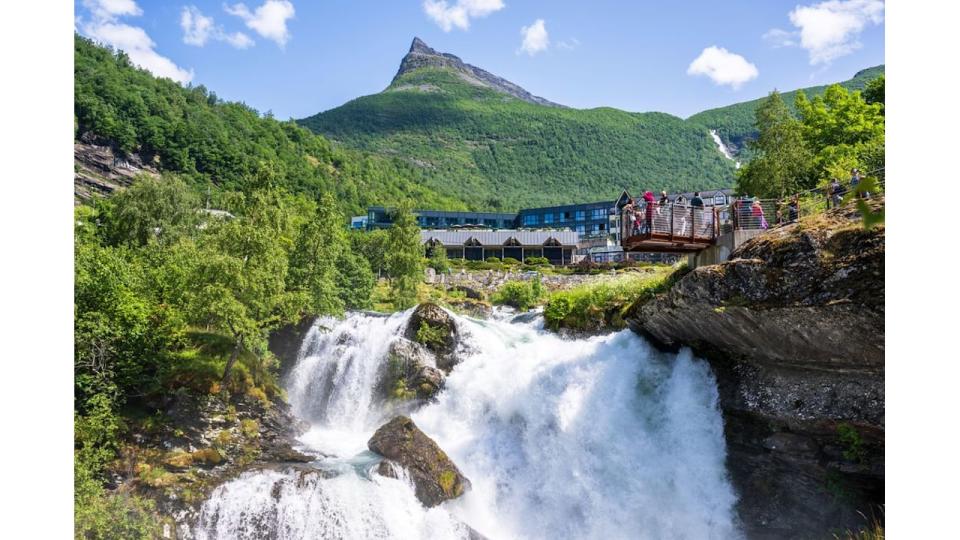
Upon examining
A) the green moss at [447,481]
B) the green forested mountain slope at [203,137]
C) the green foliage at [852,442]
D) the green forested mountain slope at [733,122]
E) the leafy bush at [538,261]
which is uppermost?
the green forested mountain slope at [733,122]

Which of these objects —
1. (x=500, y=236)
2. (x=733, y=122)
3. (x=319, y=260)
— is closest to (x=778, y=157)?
(x=319, y=260)

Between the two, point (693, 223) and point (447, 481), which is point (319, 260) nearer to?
point (447, 481)

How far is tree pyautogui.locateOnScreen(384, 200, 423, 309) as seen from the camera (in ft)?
140

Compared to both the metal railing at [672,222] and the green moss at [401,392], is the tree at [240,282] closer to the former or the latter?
the green moss at [401,392]

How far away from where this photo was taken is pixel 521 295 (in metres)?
44.2

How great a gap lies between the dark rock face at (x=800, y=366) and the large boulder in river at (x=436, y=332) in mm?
9452

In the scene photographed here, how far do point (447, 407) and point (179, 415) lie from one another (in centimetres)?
851

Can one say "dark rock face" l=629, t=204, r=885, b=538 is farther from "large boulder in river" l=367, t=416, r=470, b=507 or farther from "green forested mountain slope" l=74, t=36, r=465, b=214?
"green forested mountain slope" l=74, t=36, r=465, b=214

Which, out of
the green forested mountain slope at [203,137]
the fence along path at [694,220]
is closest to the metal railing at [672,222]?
the fence along path at [694,220]

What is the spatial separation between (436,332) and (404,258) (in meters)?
18.8

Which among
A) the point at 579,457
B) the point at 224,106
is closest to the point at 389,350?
the point at 579,457

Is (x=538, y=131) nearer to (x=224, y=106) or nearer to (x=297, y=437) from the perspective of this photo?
(x=224, y=106)

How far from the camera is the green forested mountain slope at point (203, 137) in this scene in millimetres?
87500

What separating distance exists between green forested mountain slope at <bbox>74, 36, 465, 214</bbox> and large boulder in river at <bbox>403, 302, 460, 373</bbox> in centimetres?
6550
